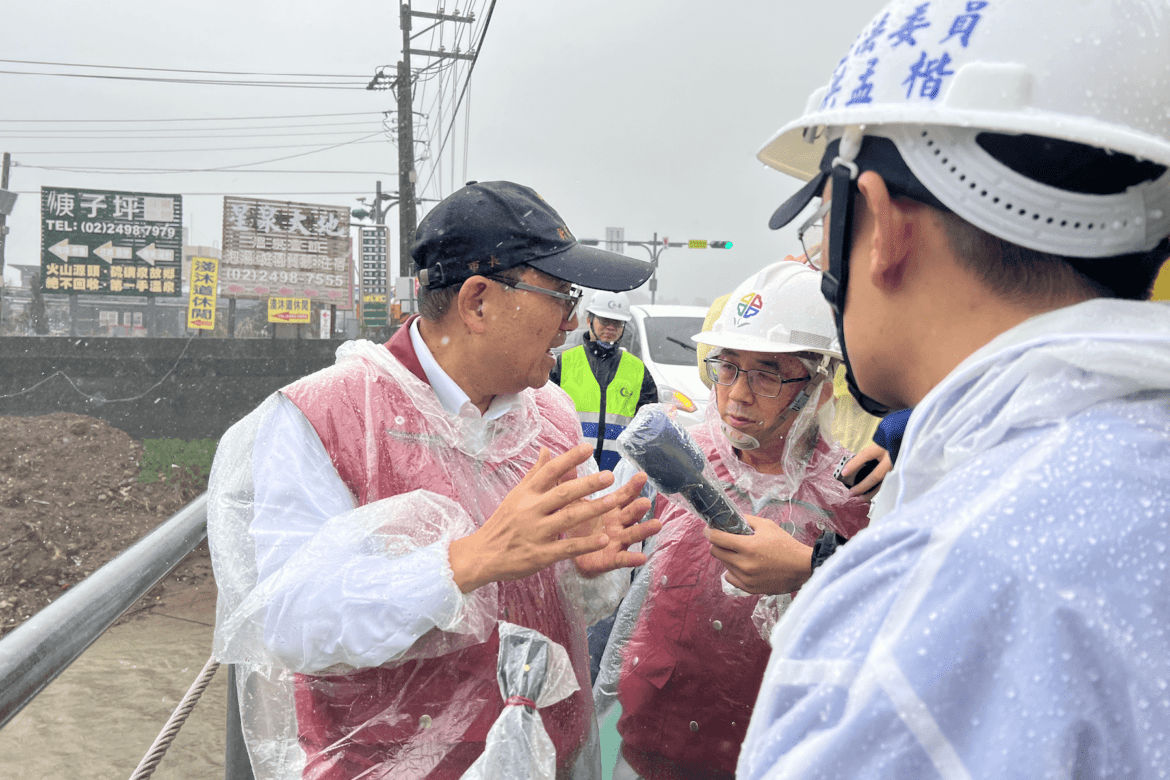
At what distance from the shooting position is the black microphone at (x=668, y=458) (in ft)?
4.69

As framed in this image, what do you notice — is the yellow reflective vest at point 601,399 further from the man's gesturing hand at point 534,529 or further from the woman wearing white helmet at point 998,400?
the woman wearing white helmet at point 998,400

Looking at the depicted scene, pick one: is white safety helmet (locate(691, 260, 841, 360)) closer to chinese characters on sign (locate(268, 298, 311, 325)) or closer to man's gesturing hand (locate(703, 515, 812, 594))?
man's gesturing hand (locate(703, 515, 812, 594))

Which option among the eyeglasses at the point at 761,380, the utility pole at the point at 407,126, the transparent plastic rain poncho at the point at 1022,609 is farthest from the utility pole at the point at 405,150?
the transparent plastic rain poncho at the point at 1022,609

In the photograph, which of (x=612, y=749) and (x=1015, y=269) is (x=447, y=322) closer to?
(x=1015, y=269)

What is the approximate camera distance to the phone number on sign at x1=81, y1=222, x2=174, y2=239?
17.6 m

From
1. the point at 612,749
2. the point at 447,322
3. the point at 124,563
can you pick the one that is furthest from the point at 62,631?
the point at 612,749

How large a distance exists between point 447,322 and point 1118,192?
1.24 metres

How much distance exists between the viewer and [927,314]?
0.80 meters

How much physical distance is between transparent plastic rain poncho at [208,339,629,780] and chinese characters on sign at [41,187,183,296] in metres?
19.0

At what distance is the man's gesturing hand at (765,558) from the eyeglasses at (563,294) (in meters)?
0.55

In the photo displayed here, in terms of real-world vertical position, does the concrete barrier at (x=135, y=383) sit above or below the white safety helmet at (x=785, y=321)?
below

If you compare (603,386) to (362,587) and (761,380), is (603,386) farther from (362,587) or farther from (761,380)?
(362,587)

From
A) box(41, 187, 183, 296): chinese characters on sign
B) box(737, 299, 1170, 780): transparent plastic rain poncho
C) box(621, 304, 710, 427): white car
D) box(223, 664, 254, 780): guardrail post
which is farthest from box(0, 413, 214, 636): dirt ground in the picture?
box(41, 187, 183, 296): chinese characters on sign

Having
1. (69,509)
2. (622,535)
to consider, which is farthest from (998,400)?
(69,509)
